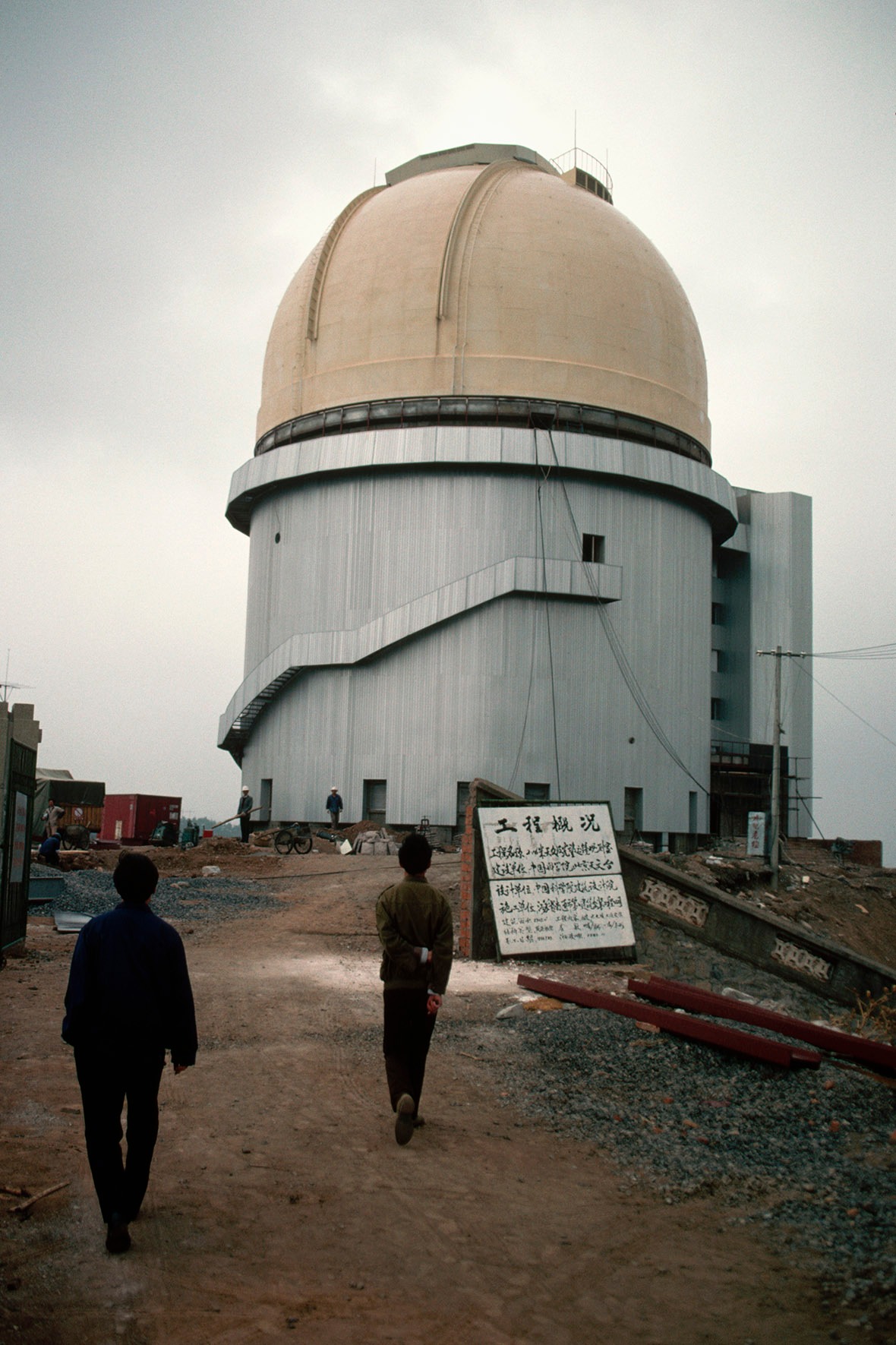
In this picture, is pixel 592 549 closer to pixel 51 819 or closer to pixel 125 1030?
pixel 51 819

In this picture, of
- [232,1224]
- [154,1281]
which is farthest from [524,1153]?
[154,1281]

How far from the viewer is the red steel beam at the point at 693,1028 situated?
839 cm

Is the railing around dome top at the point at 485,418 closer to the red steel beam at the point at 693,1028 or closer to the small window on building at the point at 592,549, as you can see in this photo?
the small window on building at the point at 592,549

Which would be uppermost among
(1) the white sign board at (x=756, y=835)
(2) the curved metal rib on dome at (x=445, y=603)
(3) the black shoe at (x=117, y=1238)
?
(2) the curved metal rib on dome at (x=445, y=603)

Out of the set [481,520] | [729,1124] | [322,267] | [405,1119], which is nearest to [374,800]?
[481,520]

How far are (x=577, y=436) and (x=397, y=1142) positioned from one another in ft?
98.9

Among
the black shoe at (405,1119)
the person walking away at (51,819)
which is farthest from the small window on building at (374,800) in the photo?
the black shoe at (405,1119)

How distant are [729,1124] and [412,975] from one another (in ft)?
7.55

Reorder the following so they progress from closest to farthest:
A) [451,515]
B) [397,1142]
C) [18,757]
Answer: [397,1142]
[18,757]
[451,515]

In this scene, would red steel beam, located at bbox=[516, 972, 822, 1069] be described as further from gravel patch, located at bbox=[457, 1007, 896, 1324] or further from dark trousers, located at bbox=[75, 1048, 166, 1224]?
dark trousers, located at bbox=[75, 1048, 166, 1224]

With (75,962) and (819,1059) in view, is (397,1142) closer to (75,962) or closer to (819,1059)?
(75,962)

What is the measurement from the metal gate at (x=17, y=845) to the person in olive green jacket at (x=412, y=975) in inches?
248

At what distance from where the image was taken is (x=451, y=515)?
3466 cm

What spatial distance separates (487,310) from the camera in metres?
35.4
